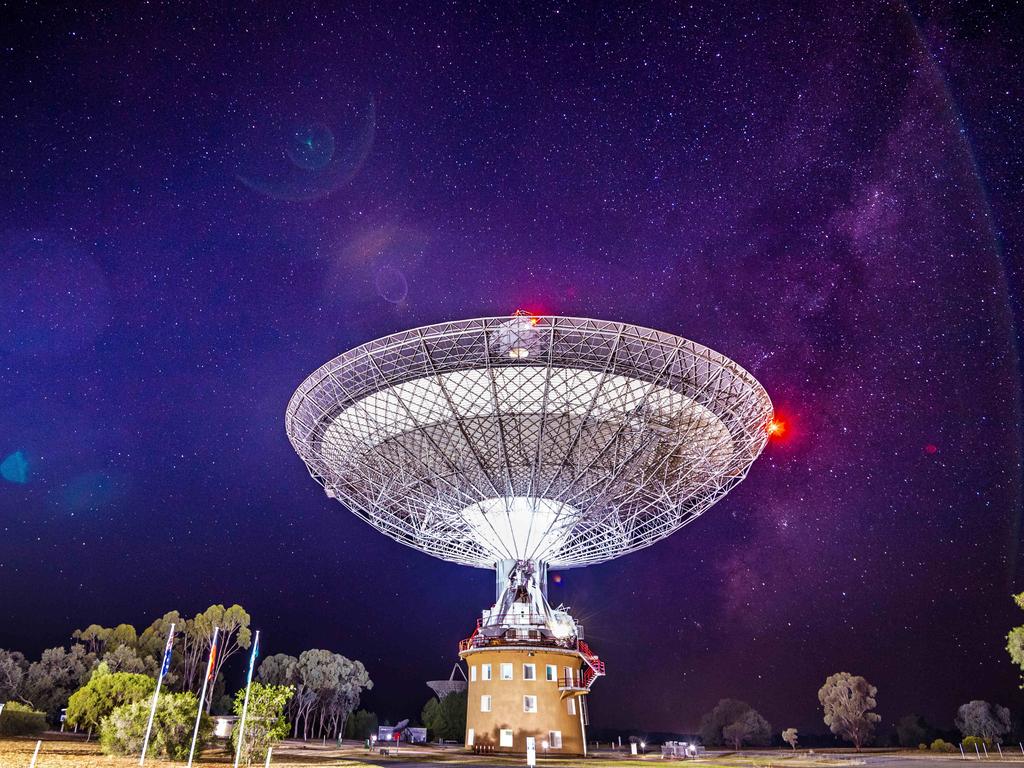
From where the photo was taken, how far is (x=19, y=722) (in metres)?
39.2

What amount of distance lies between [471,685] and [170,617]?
3841cm

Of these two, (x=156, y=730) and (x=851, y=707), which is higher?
(x=851, y=707)

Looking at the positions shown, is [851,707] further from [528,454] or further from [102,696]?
[102,696]

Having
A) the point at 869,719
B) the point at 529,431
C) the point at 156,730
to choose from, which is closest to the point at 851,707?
the point at 869,719

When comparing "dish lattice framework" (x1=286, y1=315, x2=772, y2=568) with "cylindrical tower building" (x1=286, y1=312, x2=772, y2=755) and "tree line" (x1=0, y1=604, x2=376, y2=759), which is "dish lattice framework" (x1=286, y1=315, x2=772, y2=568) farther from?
"tree line" (x1=0, y1=604, x2=376, y2=759)

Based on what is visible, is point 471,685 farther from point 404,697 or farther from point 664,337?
point 404,697

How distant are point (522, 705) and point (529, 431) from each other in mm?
17847

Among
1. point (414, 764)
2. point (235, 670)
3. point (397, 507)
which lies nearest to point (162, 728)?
point (414, 764)

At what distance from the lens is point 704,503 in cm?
4425

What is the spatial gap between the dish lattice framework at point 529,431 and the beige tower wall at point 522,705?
259 inches

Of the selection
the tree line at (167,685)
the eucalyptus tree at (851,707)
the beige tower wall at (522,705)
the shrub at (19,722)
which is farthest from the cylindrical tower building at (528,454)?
the eucalyptus tree at (851,707)

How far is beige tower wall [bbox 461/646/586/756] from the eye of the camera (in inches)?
1695

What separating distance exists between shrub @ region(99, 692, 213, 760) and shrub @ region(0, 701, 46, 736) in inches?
595

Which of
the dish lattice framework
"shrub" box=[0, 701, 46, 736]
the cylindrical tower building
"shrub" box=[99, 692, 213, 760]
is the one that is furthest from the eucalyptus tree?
"shrub" box=[0, 701, 46, 736]
